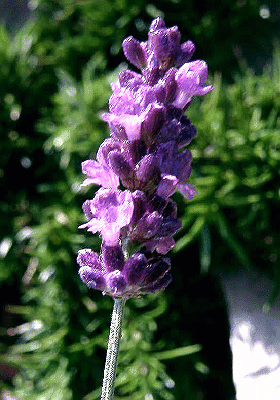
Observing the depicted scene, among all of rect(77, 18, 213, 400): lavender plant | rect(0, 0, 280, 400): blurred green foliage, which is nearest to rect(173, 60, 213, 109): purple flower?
rect(77, 18, 213, 400): lavender plant

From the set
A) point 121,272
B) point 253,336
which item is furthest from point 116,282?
point 253,336

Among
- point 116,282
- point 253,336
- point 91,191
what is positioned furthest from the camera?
point 91,191

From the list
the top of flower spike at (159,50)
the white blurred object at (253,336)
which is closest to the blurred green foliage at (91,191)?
the white blurred object at (253,336)

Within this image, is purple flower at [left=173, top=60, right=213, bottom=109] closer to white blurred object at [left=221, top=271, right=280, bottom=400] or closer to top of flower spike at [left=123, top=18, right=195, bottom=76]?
top of flower spike at [left=123, top=18, right=195, bottom=76]

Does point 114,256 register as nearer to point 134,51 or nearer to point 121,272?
point 121,272

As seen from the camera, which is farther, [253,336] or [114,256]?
[253,336]

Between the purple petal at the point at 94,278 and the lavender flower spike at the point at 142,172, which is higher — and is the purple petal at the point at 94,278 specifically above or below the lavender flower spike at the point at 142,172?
below

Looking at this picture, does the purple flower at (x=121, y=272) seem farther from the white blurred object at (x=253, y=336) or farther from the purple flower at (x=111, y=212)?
the white blurred object at (x=253, y=336)
